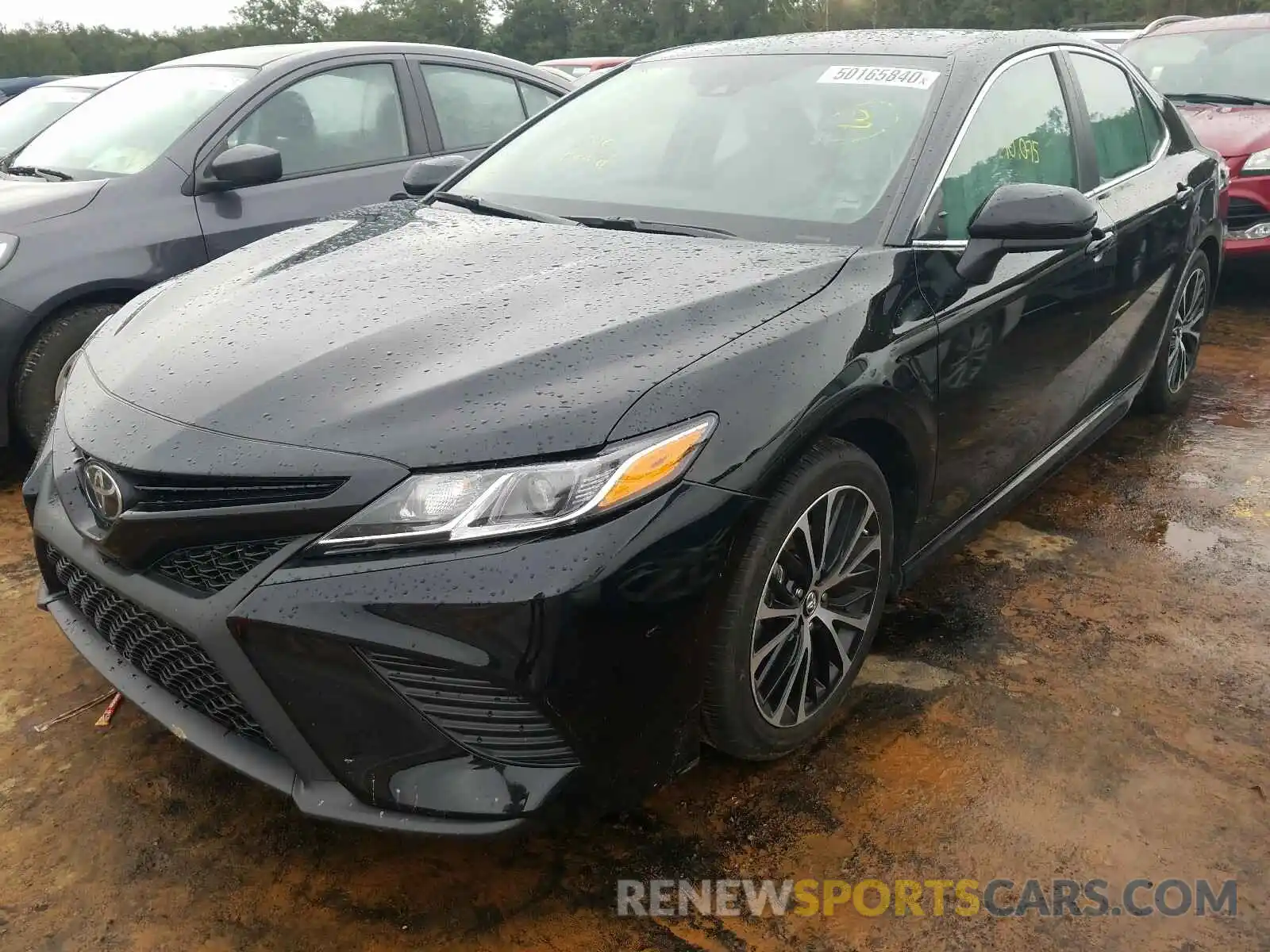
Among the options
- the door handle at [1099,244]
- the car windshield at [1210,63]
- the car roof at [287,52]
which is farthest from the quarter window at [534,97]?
the car windshield at [1210,63]

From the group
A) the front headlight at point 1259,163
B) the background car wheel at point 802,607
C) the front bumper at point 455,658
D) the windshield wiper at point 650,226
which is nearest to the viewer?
the front bumper at point 455,658

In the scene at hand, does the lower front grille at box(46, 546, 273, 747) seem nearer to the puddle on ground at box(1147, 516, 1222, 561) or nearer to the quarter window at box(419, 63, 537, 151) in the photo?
the puddle on ground at box(1147, 516, 1222, 561)

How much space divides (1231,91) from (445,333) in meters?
6.54

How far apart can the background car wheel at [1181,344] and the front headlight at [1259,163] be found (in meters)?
1.80

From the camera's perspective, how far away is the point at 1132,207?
3.34 m

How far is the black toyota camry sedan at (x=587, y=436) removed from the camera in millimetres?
1632

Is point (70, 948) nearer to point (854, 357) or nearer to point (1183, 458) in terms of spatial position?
point (854, 357)

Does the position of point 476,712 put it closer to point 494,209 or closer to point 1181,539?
point 494,209

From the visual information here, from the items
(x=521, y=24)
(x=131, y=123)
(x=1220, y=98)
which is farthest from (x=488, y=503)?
(x=521, y=24)

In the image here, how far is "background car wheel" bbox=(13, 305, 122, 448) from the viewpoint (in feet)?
11.7

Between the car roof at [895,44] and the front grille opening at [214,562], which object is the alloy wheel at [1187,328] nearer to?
the car roof at [895,44]

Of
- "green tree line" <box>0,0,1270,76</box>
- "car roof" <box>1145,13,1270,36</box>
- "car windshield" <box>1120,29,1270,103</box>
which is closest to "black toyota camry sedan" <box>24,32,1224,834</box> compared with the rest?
"car windshield" <box>1120,29,1270,103</box>

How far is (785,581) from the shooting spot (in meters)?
2.02

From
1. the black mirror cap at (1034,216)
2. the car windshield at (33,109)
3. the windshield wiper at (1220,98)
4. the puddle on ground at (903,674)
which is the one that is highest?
the car windshield at (33,109)
